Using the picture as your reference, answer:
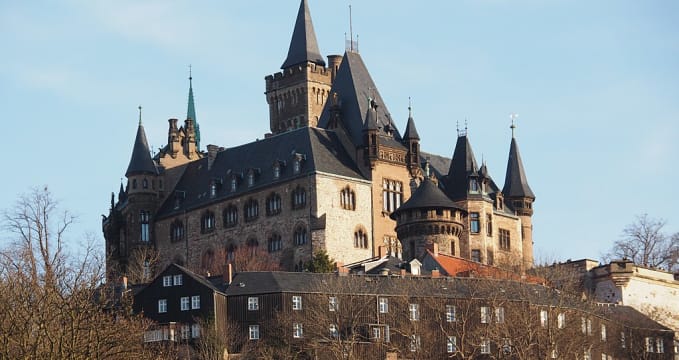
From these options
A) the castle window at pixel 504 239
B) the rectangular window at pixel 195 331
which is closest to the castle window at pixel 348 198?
the castle window at pixel 504 239

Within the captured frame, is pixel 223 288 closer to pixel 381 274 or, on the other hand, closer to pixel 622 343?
pixel 381 274

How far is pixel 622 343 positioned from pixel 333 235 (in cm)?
2403

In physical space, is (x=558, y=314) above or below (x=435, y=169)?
below

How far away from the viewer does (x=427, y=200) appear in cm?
→ 12175

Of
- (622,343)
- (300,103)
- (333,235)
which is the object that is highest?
(300,103)

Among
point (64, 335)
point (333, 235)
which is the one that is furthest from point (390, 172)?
point (64, 335)

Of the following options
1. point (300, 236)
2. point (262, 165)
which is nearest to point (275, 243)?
point (300, 236)

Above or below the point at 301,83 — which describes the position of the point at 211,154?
below

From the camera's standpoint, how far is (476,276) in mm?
107688

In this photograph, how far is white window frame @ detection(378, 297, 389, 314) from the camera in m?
98.4

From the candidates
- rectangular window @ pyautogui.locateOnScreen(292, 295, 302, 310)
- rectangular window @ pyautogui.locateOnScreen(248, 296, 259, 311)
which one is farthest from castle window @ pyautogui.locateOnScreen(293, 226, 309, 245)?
rectangular window @ pyautogui.locateOnScreen(248, 296, 259, 311)

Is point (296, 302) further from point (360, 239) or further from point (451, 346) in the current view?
point (360, 239)

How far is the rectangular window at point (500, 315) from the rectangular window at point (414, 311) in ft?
15.3

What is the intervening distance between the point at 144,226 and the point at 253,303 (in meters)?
41.7
